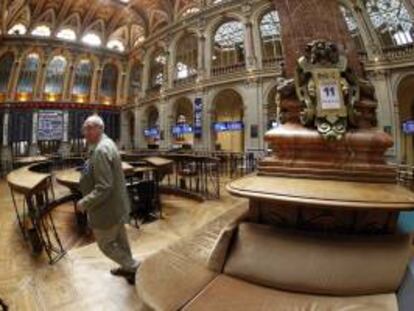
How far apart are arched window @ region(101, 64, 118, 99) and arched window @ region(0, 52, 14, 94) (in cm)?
757

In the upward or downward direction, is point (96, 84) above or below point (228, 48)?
below

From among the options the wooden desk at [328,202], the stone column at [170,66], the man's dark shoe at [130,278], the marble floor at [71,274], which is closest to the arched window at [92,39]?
the stone column at [170,66]

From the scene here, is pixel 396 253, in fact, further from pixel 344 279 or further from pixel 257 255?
pixel 257 255

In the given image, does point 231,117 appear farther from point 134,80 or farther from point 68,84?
point 68,84

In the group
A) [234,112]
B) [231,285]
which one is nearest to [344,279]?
[231,285]

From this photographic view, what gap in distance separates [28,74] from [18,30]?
3782 millimetres

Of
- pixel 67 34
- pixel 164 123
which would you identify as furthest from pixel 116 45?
pixel 164 123

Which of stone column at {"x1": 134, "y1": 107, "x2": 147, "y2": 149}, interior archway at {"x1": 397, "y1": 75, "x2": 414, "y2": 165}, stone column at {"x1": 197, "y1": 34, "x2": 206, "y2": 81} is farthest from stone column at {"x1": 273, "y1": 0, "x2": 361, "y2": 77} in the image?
stone column at {"x1": 134, "y1": 107, "x2": 147, "y2": 149}

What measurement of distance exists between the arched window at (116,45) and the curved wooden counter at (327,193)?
29292mm

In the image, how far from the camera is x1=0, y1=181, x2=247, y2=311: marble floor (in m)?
2.36

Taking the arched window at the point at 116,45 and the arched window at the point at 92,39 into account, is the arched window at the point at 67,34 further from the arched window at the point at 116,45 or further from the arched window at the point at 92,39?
the arched window at the point at 116,45

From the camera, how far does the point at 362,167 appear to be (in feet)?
5.67

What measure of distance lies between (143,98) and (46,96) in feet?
29.7

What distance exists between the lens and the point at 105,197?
2.53m
